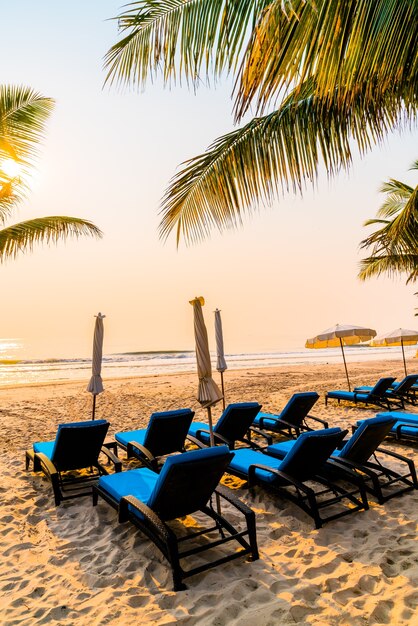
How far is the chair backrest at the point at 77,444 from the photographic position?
4.58 meters

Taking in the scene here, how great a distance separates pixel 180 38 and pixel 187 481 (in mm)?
3236

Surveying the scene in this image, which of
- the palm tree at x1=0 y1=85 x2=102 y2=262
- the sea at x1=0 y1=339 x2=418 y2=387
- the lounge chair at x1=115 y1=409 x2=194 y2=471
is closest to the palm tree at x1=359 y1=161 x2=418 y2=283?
the lounge chair at x1=115 y1=409 x2=194 y2=471

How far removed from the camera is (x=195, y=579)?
2881 mm

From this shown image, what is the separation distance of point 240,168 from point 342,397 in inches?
324

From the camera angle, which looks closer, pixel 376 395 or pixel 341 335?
pixel 376 395

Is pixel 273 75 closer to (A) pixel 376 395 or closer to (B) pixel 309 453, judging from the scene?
(B) pixel 309 453

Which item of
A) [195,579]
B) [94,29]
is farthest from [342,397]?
[94,29]

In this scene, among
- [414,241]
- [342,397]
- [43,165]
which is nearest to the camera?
[414,241]

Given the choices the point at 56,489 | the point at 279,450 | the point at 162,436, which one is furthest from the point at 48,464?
the point at 279,450

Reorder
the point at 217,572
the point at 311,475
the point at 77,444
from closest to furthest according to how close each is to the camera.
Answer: the point at 217,572 → the point at 311,475 → the point at 77,444

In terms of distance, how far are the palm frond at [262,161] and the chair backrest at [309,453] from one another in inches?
89.9

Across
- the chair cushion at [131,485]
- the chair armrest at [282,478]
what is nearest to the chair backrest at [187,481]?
the chair cushion at [131,485]

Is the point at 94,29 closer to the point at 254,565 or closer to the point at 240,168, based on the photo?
the point at 240,168

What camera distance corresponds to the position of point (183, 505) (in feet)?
10.7
